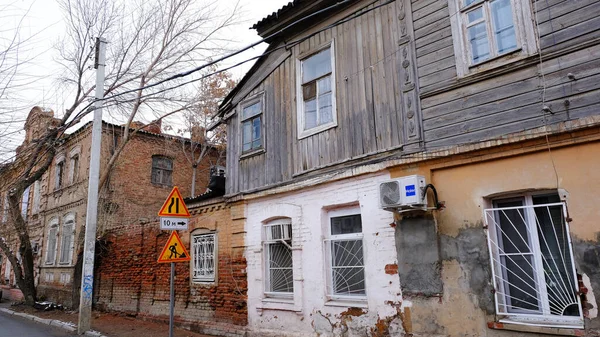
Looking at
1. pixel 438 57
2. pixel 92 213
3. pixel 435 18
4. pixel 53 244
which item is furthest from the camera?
pixel 53 244

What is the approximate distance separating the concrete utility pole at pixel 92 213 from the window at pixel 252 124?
420cm

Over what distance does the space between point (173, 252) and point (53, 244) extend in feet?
53.2

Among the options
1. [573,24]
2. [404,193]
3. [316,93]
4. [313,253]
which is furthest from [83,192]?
[573,24]

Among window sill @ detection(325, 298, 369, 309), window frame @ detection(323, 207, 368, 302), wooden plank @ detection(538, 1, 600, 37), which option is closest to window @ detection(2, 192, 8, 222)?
window frame @ detection(323, 207, 368, 302)

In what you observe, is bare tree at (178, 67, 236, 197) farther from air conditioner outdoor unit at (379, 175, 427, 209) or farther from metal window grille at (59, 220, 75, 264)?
air conditioner outdoor unit at (379, 175, 427, 209)

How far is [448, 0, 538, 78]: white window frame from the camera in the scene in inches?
230

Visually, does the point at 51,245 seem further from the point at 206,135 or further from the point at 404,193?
the point at 404,193

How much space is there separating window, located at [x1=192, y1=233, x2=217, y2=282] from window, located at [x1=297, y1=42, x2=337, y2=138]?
3957 millimetres

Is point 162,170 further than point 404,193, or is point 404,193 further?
point 162,170

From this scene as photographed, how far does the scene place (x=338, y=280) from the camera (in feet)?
25.6

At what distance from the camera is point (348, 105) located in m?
8.08

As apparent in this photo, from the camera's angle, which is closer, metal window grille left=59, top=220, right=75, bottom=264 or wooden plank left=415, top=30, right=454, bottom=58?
wooden plank left=415, top=30, right=454, bottom=58

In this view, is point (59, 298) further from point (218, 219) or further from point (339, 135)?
point (339, 135)

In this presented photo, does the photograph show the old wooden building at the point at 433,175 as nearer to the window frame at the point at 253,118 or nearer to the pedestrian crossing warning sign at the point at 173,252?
the window frame at the point at 253,118
